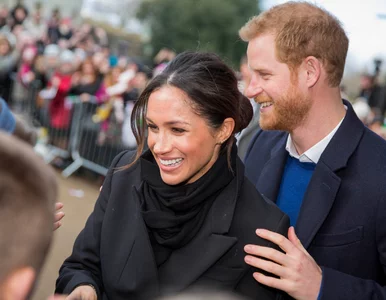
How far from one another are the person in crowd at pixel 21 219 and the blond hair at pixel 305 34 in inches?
75.1

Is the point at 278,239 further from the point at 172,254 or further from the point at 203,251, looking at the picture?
the point at 172,254

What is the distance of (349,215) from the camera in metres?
2.64

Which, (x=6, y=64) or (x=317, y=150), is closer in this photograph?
(x=317, y=150)

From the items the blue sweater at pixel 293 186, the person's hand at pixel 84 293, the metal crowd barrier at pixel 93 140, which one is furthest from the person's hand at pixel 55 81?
the person's hand at pixel 84 293

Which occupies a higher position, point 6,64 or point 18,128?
point 18,128

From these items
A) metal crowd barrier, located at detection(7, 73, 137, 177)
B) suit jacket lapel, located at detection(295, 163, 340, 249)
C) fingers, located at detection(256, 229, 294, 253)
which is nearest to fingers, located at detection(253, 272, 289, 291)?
fingers, located at detection(256, 229, 294, 253)

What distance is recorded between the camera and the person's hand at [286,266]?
238 centimetres

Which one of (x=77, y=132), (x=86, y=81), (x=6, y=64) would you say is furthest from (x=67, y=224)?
(x=6, y=64)

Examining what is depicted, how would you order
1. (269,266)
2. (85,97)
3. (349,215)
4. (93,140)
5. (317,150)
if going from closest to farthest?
(269,266)
(349,215)
(317,150)
(93,140)
(85,97)

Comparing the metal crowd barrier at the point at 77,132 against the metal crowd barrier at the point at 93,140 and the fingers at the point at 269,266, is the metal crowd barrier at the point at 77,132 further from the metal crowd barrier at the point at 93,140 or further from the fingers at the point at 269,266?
the fingers at the point at 269,266

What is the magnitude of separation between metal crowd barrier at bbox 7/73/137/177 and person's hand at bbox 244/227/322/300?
622cm

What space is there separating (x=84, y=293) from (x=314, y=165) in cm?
127

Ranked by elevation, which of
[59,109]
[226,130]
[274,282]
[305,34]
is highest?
[305,34]

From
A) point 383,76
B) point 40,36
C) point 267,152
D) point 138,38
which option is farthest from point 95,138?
point 138,38
